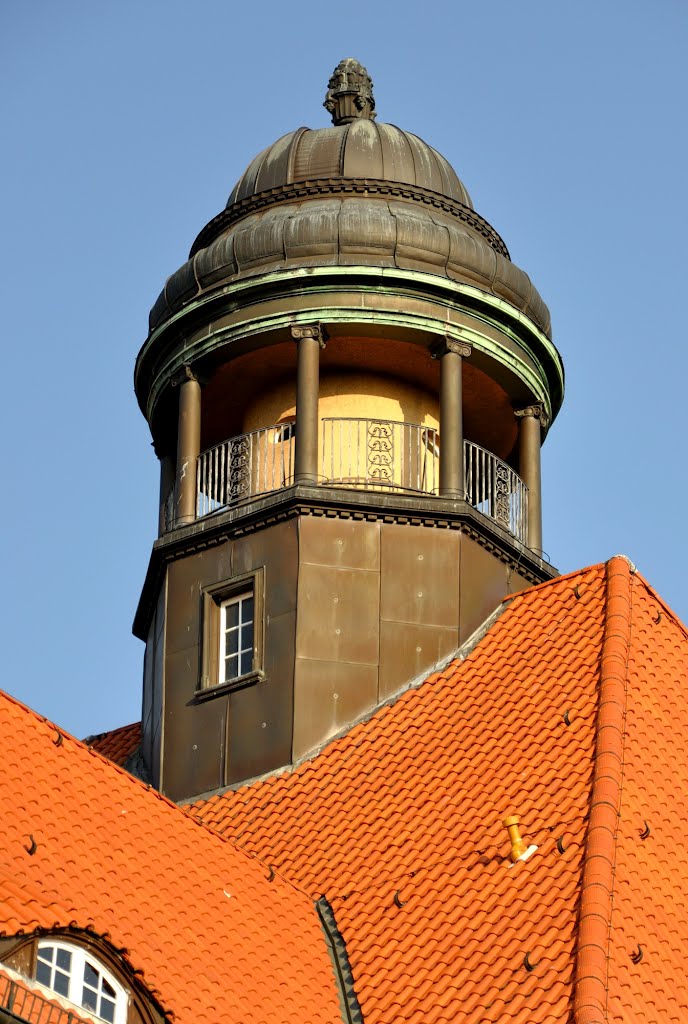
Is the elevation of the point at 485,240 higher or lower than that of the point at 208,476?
higher

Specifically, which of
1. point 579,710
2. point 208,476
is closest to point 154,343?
point 208,476

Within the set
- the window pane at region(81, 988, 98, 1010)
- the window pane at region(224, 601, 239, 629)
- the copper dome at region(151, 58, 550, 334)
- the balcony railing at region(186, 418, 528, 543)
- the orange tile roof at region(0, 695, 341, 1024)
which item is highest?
the copper dome at region(151, 58, 550, 334)

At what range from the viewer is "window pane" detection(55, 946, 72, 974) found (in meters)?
18.8

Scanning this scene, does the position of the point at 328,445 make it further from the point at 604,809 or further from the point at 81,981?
the point at 81,981

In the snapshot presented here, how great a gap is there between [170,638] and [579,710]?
18.2 feet

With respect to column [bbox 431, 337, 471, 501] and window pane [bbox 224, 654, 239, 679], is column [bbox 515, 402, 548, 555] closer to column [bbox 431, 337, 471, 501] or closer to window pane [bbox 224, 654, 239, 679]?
column [bbox 431, 337, 471, 501]

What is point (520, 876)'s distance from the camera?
21484 mm

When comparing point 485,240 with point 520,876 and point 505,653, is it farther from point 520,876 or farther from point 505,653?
point 520,876

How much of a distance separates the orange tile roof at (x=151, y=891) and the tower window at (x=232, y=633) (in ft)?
11.6

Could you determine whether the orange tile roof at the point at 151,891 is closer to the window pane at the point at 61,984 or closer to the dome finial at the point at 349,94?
the window pane at the point at 61,984

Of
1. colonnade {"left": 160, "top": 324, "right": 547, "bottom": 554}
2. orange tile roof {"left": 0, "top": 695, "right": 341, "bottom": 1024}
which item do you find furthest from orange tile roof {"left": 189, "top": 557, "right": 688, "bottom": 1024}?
colonnade {"left": 160, "top": 324, "right": 547, "bottom": 554}

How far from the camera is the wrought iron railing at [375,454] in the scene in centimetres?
2769

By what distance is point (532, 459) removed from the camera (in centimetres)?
2914

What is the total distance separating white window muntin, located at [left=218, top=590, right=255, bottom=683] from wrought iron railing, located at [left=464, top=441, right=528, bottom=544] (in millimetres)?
3106
